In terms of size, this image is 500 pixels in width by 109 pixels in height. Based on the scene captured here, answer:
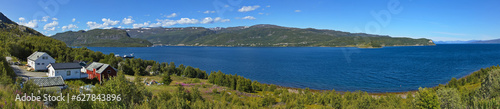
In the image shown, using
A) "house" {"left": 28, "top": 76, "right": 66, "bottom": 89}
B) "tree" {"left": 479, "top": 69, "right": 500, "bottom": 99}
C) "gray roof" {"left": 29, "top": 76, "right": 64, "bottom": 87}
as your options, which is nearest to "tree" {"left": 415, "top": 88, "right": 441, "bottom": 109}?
"tree" {"left": 479, "top": 69, "right": 500, "bottom": 99}

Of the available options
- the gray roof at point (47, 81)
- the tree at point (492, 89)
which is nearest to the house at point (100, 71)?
the gray roof at point (47, 81)

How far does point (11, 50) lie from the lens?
64000 millimetres

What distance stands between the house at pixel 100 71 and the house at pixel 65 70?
2.37 metres

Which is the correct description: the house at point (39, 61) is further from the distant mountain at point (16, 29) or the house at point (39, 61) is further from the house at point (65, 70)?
the distant mountain at point (16, 29)

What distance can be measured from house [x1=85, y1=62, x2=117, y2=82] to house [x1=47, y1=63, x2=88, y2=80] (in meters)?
2.37

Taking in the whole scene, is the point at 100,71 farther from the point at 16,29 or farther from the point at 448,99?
the point at 16,29

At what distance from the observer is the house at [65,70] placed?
45.0 m

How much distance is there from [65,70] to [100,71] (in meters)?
6.06

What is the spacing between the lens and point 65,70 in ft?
152

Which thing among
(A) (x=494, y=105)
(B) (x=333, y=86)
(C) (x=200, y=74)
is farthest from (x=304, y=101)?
(C) (x=200, y=74)

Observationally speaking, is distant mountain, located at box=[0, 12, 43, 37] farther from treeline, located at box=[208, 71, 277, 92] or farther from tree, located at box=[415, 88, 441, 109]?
tree, located at box=[415, 88, 441, 109]

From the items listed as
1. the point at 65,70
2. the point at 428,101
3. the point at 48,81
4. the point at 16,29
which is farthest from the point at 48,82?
the point at 16,29

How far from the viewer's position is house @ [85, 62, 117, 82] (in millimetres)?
47328

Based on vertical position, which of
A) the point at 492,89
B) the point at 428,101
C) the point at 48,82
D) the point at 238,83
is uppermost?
the point at 492,89
